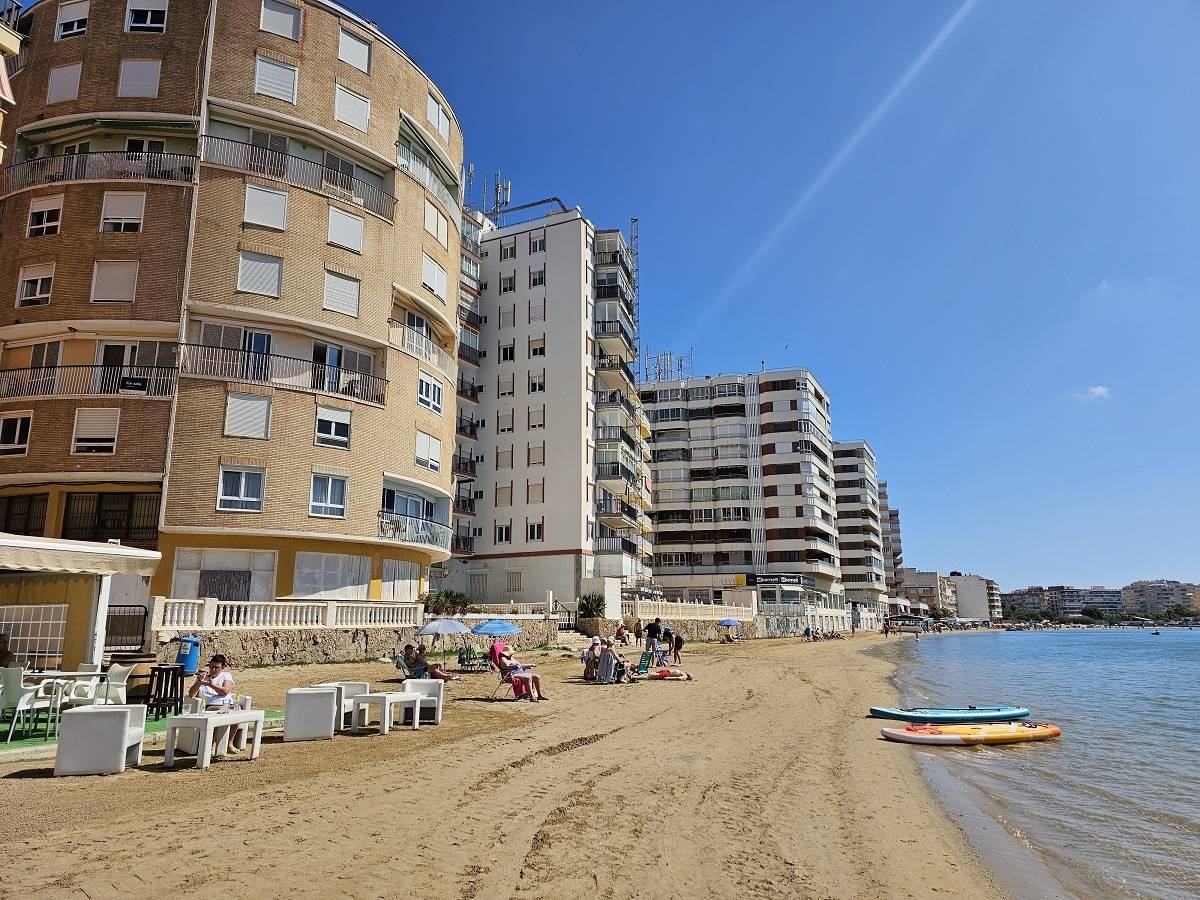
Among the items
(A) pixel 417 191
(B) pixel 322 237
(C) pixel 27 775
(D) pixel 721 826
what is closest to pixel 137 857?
(C) pixel 27 775

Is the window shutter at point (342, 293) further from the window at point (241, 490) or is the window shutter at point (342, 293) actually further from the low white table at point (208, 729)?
the low white table at point (208, 729)

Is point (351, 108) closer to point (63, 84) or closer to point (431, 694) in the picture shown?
point (63, 84)

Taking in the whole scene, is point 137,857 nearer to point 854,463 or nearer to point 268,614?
point 268,614

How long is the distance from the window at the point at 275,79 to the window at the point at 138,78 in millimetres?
3669

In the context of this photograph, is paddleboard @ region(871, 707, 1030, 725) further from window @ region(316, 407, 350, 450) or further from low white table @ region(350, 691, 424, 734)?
window @ region(316, 407, 350, 450)

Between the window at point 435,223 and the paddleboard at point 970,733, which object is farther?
the window at point 435,223

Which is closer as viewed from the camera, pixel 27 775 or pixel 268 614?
pixel 27 775

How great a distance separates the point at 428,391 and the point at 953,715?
25.4 metres

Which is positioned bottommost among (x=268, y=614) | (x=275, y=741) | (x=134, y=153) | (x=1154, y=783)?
(x=1154, y=783)

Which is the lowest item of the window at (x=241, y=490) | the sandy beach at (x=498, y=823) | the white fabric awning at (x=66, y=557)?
the sandy beach at (x=498, y=823)

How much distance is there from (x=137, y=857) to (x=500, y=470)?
164ft

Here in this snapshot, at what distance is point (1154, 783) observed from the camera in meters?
14.0

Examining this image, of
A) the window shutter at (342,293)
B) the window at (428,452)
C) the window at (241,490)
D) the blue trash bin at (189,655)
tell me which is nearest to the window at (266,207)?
the window shutter at (342,293)

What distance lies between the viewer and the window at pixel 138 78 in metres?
29.9
